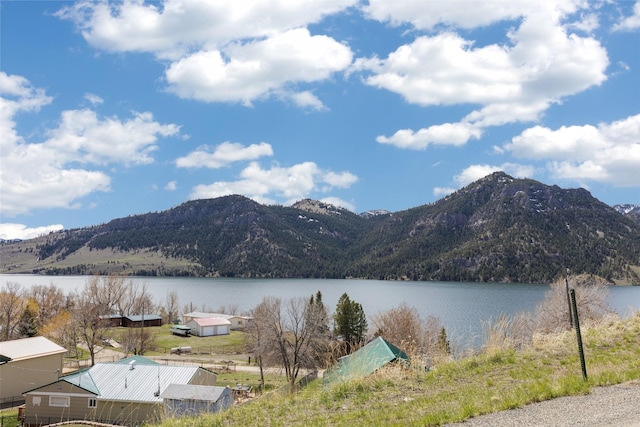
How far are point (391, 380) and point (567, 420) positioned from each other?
3.02m

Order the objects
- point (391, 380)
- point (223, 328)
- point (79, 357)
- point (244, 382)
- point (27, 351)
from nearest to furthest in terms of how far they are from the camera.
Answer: point (391, 380)
point (27, 351)
point (244, 382)
point (79, 357)
point (223, 328)

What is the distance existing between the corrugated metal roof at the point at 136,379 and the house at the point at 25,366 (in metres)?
9.12

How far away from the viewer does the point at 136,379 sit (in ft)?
100.0

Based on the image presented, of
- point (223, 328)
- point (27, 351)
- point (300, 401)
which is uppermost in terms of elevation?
point (300, 401)

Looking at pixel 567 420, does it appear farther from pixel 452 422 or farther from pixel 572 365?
pixel 572 365

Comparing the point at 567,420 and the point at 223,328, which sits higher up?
the point at 567,420

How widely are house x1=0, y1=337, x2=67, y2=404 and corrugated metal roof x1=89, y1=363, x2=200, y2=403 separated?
9.12 m

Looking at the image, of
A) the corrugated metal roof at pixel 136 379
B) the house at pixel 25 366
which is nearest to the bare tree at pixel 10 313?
the house at pixel 25 366

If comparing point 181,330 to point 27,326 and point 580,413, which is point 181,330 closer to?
point 27,326

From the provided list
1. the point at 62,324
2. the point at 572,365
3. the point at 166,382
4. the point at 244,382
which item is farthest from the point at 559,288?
the point at 62,324

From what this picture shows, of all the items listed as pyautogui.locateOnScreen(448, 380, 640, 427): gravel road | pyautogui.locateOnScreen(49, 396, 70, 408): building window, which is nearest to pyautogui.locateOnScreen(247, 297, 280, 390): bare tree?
pyautogui.locateOnScreen(49, 396, 70, 408): building window

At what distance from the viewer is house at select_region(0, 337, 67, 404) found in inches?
1388

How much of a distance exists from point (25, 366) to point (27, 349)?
1.68m

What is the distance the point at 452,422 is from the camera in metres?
5.53
